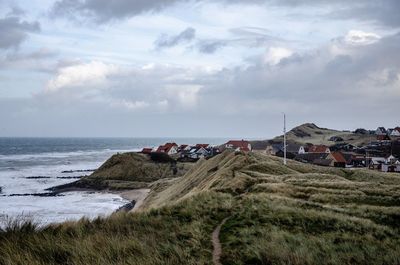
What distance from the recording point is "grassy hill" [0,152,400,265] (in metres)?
10.5

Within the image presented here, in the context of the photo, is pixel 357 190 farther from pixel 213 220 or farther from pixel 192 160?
pixel 192 160

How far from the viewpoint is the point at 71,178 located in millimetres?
98125

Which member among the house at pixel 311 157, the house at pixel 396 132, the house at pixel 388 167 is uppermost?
the house at pixel 396 132

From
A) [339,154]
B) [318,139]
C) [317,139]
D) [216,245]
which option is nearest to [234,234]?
[216,245]

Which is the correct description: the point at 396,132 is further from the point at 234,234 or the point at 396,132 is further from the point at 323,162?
the point at 234,234

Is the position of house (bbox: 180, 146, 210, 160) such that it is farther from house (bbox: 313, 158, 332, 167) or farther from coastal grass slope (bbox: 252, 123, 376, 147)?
house (bbox: 313, 158, 332, 167)

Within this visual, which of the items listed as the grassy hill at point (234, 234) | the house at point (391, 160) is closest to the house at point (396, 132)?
the house at point (391, 160)

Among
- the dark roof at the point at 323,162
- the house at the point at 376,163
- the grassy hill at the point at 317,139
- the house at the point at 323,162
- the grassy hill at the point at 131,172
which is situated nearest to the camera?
the grassy hill at the point at 131,172

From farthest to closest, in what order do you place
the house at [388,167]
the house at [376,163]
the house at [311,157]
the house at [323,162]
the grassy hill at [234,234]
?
1. the house at [311,157]
2. the house at [323,162]
3. the house at [376,163]
4. the house at [388,167]
5. the grassy hill at [234,234]

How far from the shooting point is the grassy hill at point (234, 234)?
10.5m

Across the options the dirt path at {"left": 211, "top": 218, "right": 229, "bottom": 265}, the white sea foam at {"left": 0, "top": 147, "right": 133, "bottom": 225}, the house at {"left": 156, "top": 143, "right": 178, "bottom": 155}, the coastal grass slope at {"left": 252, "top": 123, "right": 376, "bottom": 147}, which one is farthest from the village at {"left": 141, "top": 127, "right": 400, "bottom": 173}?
the dirt path at {"left": 211, "top": 218, "right": 229, "bottom": 265}

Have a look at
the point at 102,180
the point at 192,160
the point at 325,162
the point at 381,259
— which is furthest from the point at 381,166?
the point at 381,259

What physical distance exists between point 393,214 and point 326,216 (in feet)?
15.2

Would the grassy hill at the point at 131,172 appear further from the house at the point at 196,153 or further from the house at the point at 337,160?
the house at the point at 337,160
